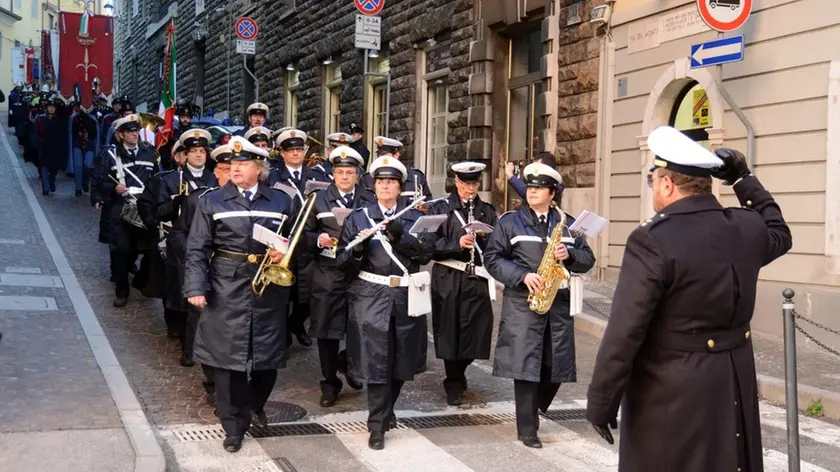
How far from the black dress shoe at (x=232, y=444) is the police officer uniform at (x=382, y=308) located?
88 centimetres

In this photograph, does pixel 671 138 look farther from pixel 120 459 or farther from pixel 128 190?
pixel 128 190

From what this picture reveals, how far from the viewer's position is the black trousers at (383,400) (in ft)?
22.1

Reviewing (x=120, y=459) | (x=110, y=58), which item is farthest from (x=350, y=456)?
(x=110, y=58)

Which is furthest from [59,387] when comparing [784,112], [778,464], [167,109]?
[167,109]

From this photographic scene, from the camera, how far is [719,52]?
9.88 metres

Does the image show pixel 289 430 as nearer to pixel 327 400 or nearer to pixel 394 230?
pixel 327 400

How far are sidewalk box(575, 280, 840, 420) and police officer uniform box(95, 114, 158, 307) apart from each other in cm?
520

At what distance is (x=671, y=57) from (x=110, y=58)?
3322 centimetres

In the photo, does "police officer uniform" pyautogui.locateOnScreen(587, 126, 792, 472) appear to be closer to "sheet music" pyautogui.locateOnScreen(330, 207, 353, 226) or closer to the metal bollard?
the metal bollard

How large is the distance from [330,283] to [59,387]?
2221 millimetres

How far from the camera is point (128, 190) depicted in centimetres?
1127

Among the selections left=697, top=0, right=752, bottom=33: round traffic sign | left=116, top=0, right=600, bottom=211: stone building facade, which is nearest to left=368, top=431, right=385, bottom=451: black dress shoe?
left=697, top=0, right=752, bottom=33: round traffic sign

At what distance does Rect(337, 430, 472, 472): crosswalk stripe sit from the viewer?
6.24 meters

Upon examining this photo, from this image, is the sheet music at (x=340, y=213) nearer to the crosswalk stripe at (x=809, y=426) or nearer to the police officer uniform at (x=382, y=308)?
the police officer uniform at (x=382, y=308)
